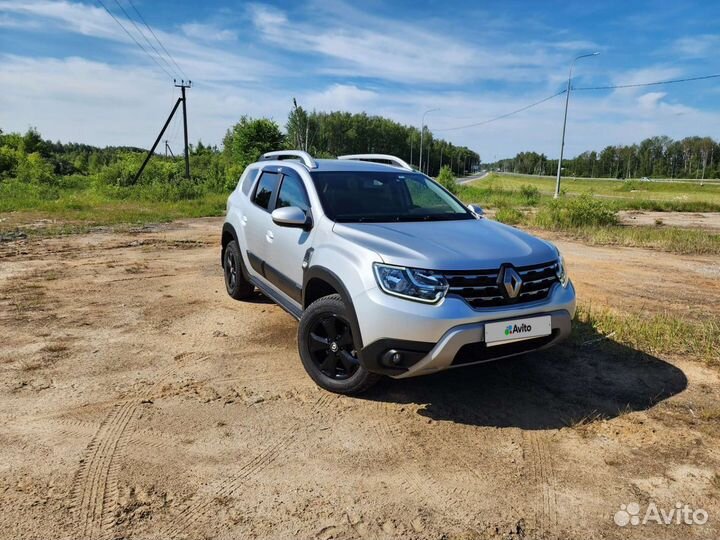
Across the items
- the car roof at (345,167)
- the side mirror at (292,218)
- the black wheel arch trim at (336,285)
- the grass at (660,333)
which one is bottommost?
the grass at (660,333)

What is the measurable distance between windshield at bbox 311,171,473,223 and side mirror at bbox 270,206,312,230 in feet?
0.61

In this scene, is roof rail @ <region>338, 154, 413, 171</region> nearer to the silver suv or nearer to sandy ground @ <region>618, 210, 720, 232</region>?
the silver suv

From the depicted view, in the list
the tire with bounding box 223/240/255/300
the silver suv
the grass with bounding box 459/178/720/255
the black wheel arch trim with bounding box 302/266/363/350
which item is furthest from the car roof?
the grass with bounding box 459/178/720/255

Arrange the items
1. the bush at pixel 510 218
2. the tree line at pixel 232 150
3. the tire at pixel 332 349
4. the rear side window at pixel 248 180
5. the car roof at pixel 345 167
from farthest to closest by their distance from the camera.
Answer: the tree line at pixel 232 150 < the bush at pixel 510 218 < the rear side window at pixel 248 180 < the car roof at pixel 345 167 < the tire at pixel 332 349

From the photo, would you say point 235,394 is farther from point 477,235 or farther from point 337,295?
point 477,235

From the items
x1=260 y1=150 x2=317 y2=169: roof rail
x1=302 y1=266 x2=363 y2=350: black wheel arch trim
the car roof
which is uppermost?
x1=260 y1=150 x2=317 y2=169: roof rail

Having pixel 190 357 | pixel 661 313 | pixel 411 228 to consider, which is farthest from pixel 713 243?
pixel 190 357

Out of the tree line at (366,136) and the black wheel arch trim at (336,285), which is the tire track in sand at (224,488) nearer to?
the black wheel arch trim at (336,285)

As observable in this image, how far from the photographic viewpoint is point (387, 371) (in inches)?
125

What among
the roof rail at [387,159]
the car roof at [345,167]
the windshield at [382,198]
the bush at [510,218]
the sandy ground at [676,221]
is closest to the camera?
the windshield at [382,198]

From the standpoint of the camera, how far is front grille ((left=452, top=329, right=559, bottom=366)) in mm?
3164

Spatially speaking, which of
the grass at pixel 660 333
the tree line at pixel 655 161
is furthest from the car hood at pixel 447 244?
the tree line at pixel 655 161

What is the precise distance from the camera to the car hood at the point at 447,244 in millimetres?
3162

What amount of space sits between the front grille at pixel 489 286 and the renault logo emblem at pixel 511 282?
3 centimetres
